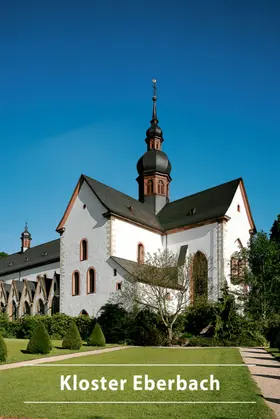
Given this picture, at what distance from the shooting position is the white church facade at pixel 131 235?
39656 mm

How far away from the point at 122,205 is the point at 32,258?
22842mm

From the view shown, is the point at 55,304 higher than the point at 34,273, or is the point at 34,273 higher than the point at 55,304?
the point at 34,273

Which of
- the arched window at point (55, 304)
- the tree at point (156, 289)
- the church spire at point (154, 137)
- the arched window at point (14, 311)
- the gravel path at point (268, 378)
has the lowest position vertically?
the arched window at point (14, 311)

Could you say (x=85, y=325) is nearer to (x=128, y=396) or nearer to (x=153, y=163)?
(x=153, y=163)

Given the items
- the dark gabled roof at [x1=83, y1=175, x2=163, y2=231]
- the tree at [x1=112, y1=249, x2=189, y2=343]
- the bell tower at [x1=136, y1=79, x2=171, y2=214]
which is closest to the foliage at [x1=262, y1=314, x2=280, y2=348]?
the tree at [x1=112, y1=249, x2=189, y2=343]

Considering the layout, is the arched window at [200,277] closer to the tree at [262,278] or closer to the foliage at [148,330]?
the tree at [262,278]

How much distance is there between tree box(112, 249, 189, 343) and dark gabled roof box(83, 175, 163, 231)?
6.27 m

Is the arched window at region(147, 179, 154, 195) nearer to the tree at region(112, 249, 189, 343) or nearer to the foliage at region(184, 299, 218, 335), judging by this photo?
the tree at region(112, 249, 189, 343)

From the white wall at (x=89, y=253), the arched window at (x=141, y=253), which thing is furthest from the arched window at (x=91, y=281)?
the arched window at (x=141, y=253)

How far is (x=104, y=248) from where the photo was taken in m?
39.8

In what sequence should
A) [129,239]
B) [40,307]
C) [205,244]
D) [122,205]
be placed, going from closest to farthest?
[129,239]
[205,244]
[122,205]
[40,307]

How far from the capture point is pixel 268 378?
13.5m

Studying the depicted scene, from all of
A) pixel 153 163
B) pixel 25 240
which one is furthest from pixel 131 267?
pixel 25 240

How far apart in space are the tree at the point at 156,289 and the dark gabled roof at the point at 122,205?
6.27 m
